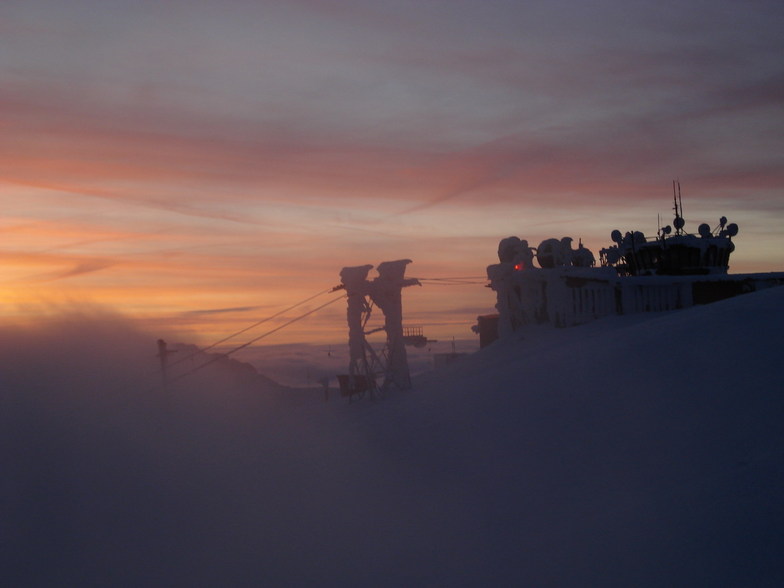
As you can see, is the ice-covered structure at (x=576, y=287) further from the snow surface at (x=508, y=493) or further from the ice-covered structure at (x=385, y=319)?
the snow surface at (x=508, y=493)

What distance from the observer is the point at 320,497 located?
45.7 feet

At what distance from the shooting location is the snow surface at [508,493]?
8750 mm

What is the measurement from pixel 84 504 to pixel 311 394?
57877 millimetres

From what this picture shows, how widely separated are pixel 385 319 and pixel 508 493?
2187 centimetres

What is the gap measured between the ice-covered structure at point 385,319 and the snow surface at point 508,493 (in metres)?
12.3

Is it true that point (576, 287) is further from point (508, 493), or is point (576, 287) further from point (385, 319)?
point (508, 493)

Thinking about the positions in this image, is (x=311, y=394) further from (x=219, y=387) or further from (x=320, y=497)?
(x=320, y=497)

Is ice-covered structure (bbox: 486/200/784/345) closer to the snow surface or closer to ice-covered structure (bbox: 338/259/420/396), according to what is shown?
ice-covered structure (bbox: 338/259/420/396)

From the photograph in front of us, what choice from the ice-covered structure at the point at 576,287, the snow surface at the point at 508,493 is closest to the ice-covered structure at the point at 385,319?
the ice-covered structure at the point at 576,287

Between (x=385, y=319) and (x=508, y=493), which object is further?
(x=385, y=319)

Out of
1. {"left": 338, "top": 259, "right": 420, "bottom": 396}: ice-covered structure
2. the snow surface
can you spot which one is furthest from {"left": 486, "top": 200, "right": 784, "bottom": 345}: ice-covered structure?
the snow surface

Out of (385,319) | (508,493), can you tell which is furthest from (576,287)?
(508,493)

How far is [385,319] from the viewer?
33.0 meters

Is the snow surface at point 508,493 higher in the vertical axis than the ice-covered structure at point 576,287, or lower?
lower
